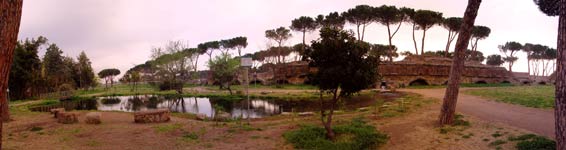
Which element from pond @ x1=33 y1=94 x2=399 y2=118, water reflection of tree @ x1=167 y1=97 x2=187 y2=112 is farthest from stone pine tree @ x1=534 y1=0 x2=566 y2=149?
water reflection of tree @ x1=167 y1=97 x2=187 y2=112

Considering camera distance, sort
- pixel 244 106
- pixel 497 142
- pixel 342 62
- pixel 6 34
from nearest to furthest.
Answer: pixel 6 34 → pixel 497 142 → pixel 342 62 → pixel 244 106

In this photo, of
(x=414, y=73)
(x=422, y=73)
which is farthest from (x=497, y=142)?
(x=422, y=73)

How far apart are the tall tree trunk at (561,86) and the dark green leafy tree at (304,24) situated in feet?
169

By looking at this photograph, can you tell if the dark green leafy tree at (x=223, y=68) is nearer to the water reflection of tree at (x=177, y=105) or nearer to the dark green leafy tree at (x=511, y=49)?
the water reflection of tree at (x=177, y=105)

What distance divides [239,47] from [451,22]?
1771 inches

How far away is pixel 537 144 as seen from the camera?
8664 millimetres

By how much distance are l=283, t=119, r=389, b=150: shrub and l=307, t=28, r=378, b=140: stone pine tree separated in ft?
5.17

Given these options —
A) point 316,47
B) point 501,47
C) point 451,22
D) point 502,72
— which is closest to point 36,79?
point 316,47

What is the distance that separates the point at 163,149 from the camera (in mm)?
10227

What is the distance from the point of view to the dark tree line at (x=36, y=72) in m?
34.9

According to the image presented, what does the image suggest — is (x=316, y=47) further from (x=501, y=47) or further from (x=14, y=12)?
(x=501, y=47)

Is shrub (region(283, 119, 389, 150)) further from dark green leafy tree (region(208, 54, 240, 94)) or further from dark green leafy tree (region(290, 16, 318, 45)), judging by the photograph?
dark green leafy tree (region(290, 16, 318, 45))

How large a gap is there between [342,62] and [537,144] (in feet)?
18.1

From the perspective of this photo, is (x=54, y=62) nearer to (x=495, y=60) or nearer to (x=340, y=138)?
(x=340, y=138)
